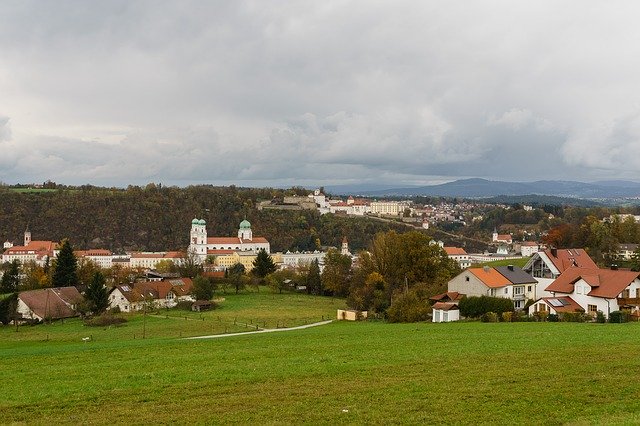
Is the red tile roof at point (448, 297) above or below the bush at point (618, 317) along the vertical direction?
above

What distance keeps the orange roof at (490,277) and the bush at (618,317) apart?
9.71 metres

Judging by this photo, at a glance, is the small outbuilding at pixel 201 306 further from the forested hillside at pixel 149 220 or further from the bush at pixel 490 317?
the forested hillside at pixel 149 220

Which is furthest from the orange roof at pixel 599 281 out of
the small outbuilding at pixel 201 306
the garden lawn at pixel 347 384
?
the small outbuilding at pixel 201 306

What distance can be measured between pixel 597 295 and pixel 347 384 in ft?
91.0

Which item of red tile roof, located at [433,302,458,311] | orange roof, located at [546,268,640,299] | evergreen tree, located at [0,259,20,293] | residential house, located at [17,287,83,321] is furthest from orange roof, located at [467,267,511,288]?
evergreen tree, located at [0,259,20,293]

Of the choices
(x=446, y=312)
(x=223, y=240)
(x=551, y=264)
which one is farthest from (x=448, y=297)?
(x=223, y=240)

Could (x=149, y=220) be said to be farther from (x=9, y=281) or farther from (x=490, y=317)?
(x=490, y=317)

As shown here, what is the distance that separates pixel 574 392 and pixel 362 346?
9713 mm

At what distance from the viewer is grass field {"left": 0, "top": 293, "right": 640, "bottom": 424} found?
1226 cm

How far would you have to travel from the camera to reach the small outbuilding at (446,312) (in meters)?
38.8

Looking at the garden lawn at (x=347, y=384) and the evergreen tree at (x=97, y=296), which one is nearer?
the garden lawn at (x=347, y=384)

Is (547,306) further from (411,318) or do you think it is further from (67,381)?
(67,381)

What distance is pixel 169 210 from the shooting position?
174m

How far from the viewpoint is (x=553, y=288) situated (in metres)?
40.9
